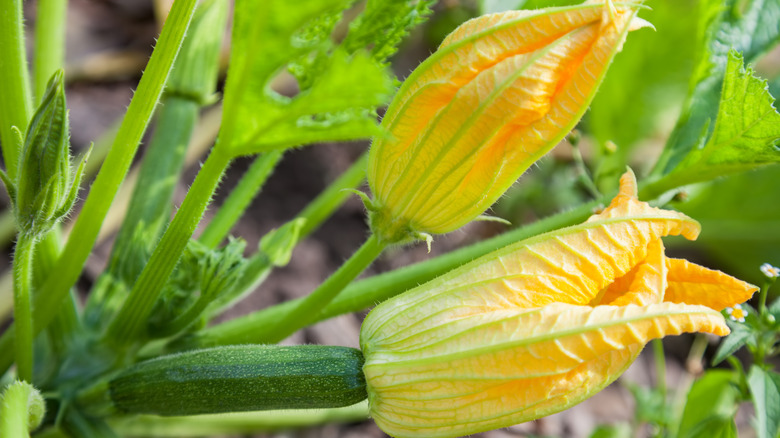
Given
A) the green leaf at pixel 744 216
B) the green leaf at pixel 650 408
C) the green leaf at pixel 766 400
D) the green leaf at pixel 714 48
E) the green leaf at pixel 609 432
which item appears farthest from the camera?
the green leaf at pixel 744 216

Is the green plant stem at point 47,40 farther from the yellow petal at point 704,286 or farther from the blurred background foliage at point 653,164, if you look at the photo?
the blurred background foliage at point 653,164

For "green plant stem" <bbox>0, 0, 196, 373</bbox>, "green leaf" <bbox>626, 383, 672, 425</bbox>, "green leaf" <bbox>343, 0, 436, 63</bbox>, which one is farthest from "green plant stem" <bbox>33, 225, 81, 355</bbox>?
"green leaf" <bbox>626, 383, 672, 425</bbox>

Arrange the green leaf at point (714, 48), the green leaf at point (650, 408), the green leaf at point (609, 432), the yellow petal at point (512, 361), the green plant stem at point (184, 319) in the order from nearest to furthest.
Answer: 1. the yellow petal at point (512, 361)
2. the green plant stem at point (184, 319)
3. the green leaf at point (714, 48)
4. the green leaf at point (609, 432)
5. the green leaf at point (650, 408)

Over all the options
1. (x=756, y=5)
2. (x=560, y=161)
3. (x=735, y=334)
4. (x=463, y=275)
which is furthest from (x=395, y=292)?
(x=560, y=161)

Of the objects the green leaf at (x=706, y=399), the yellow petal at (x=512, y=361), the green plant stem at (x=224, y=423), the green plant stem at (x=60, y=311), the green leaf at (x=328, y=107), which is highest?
the green leaf at (x=328, y=107)

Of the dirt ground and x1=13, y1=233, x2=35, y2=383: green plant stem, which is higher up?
x1=13, y1=233, x2=35, y2=383: green plant stem

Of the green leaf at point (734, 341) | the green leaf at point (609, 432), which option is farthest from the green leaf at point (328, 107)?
the green leaf at point (609, 432)

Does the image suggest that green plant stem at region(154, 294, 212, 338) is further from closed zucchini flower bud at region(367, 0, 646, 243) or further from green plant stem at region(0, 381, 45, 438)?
closed zucchini flower bud at region(367, 0, 646, 243)

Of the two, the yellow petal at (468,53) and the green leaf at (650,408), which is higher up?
the yellow petal at (468,53)
